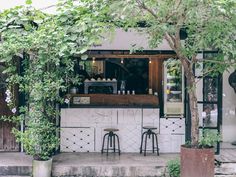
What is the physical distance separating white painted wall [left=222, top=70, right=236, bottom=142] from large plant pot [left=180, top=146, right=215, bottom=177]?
14.4 feet

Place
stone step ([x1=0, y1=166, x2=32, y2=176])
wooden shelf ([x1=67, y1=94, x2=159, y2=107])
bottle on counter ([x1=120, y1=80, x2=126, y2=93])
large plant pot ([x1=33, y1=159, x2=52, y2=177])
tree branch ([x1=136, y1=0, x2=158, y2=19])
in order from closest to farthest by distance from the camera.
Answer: tree branch ([x1=136, y1=0, x2=158, y2=19]), large plant pot ([x1=33, y1=159, x2=52, y2=177]), stone step ([x1=0, y1=166, x2=32, y2=176]), wooden shelf ([x1=67, y1=94, x2=159, y2=107]), bottle on counter ([x1=120, y1=80, x2=126, y2=93])

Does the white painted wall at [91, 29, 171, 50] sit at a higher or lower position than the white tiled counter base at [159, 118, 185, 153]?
higher

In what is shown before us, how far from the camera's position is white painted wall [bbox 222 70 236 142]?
10.6 m

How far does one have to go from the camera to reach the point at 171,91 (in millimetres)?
9852

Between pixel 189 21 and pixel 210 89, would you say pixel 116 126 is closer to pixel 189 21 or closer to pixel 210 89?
pixel 210 89

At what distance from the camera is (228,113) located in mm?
10602

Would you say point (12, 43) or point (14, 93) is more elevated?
point (12, 43)

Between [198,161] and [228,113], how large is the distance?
4.61 meters

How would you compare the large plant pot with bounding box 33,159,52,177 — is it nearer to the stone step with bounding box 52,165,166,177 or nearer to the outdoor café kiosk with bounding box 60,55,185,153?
the stone step with bounding box 52,165,166,177

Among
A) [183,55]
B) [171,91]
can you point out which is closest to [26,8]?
[183,55]

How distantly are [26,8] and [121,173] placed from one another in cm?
331

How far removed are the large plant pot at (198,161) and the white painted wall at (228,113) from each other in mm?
4382

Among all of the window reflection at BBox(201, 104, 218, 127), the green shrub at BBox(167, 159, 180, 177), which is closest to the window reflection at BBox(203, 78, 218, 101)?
the window reflection at BBox(201, 104, 218, 127)

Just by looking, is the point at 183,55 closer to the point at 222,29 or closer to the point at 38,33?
the point at 222,29
